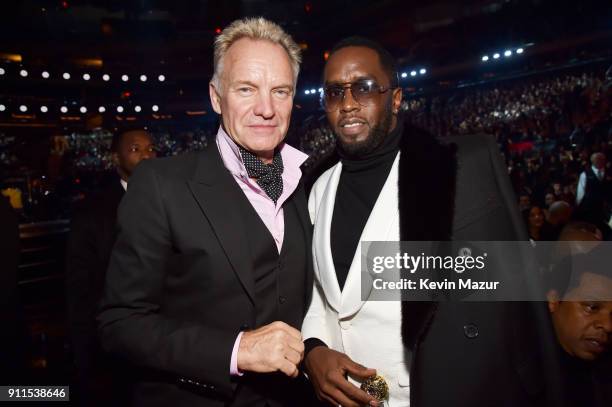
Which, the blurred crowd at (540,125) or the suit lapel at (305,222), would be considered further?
the blurred crowd at (540,125)

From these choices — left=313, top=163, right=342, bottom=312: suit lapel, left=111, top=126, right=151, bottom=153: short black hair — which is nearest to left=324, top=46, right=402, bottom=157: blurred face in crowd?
left=313, top=163, right=342, bottom=312: suit lapel

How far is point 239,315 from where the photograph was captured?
1.38 m

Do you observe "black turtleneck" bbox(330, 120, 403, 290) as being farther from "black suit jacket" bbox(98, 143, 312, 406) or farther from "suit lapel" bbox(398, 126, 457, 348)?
"black suit jacket" bbox(98, 143, 312, 406)

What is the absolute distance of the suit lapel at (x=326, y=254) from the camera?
161cm

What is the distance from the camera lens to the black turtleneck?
1.72m

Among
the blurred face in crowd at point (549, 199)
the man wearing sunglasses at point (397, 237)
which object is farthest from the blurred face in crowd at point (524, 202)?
the man wearing sunglasses at point (397, 237)

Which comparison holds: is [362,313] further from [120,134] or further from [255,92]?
[120,134]

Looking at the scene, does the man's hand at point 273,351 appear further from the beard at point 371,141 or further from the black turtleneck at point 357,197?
the beard at point 371,141

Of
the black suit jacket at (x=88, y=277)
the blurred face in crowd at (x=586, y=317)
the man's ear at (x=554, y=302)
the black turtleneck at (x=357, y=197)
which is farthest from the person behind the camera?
the black suit jacket at (x=88, y=277)

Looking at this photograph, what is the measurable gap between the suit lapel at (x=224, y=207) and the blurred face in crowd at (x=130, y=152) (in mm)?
2028

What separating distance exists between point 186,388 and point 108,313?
1.19 feet

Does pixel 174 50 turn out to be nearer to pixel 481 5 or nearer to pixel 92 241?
pixel 481 5

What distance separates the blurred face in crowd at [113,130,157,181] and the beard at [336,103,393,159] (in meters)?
2.11

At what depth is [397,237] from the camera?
61.1 inches
